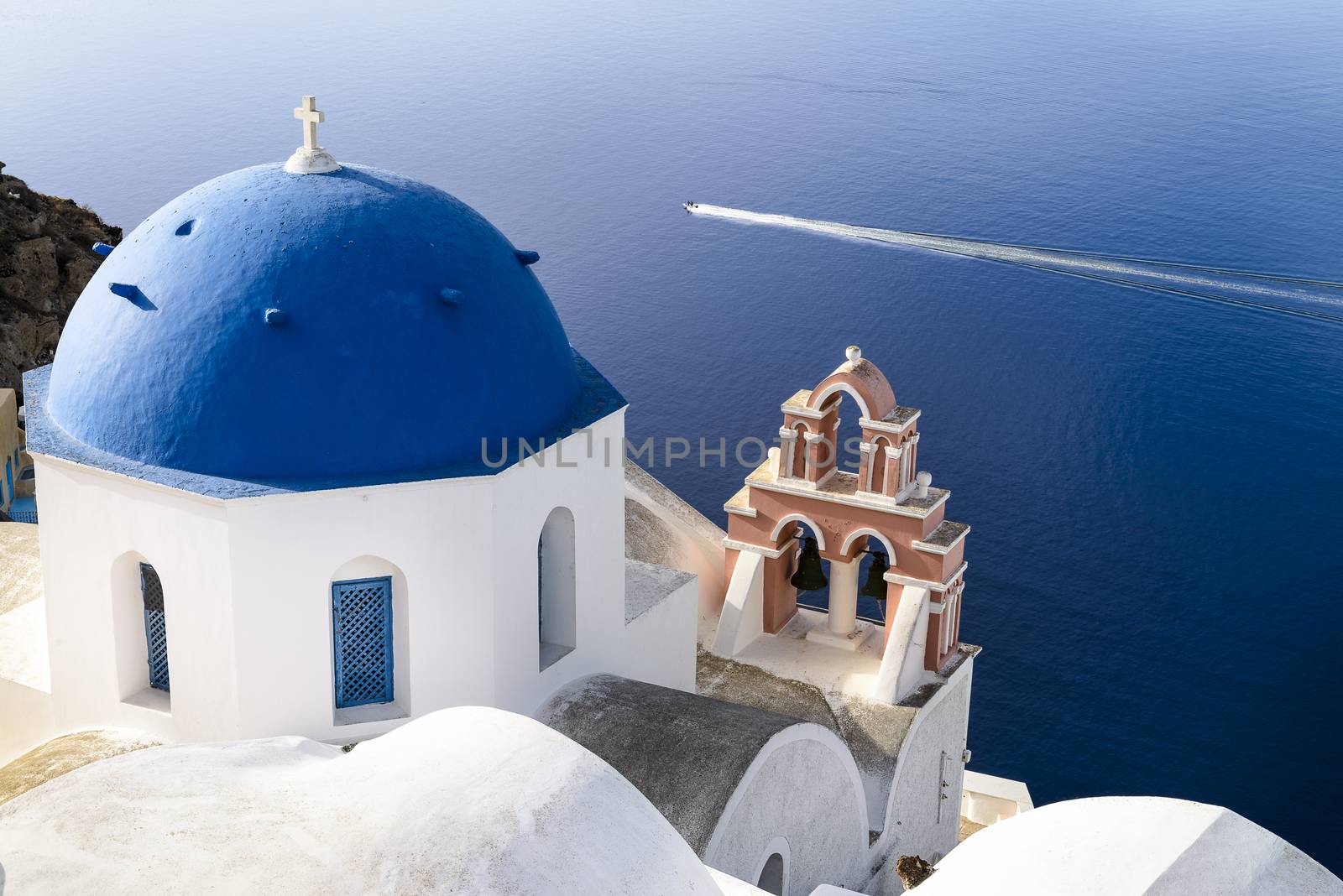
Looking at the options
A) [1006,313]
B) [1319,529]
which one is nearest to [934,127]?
[1006,313]

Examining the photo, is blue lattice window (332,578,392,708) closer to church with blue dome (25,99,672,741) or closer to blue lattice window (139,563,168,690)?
church with blue dome (25,99,672,741)

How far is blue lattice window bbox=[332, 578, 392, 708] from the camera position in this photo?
923cm

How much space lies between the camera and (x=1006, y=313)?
37.1 metres

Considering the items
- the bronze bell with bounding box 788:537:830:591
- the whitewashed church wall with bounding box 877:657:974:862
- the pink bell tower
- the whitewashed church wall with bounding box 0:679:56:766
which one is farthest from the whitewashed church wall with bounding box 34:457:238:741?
the bronze bell with bounding box 788:537:830:591

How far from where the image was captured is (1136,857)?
5367 millimetres

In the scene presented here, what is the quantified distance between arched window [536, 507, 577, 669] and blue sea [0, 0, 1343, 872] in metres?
12.8

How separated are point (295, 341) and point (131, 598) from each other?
2260 mm

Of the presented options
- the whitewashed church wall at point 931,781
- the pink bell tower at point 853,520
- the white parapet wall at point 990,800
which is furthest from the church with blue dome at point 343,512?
the white parapet wall at point 990,800

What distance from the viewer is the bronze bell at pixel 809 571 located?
573 inches

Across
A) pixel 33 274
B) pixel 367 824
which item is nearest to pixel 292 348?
pixel 367 824

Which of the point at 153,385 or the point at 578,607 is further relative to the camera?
the point at 578,607

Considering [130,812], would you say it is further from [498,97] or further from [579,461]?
[498,97]

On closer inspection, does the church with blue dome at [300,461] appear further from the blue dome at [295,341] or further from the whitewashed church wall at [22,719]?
the whitewashed church wall at [22,719]

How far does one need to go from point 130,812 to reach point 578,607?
5242 mm
